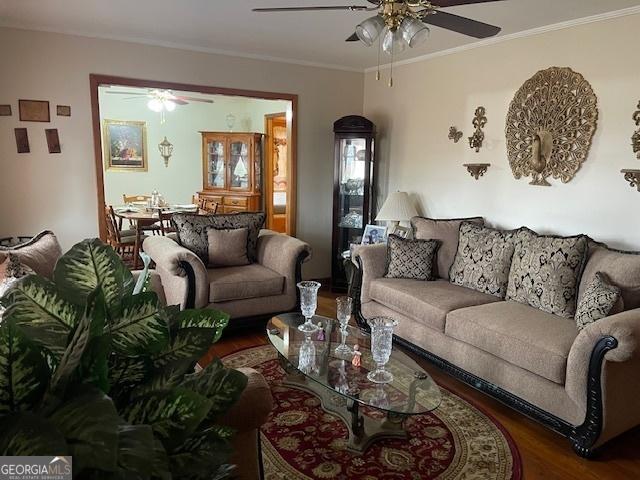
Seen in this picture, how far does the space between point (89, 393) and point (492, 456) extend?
2327mm

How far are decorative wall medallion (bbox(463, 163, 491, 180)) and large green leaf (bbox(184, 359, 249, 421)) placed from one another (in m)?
3.76

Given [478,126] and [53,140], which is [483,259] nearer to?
[478,126]

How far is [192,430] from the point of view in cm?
57

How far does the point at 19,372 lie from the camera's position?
51cm

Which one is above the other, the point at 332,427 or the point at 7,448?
the point at 7,448

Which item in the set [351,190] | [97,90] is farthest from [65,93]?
[351,190]

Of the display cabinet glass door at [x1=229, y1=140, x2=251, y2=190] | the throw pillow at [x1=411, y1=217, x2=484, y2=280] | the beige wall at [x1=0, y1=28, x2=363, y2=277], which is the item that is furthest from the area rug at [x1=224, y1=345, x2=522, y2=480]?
the display cabinet glass door at [x1=229, y1=140, x2=251, y2=190]

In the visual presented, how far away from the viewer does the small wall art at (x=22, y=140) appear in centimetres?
385

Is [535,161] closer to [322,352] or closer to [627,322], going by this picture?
[627,322]

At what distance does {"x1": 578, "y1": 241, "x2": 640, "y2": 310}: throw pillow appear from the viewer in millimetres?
2652

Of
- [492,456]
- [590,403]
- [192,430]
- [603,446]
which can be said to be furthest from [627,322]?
[192,430]

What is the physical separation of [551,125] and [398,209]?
147 cm

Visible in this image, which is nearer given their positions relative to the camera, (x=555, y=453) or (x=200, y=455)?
(x=200, y=455)

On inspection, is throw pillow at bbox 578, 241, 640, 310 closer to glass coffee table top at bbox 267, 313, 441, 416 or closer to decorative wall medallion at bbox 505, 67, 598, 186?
decorative wall medallion at bbox 505, 67, 598, 186
